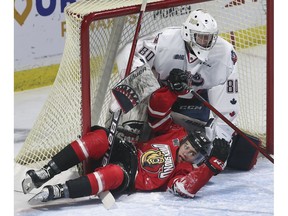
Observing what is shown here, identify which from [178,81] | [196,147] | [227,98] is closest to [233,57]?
[227,98]

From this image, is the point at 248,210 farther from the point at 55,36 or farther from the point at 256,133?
the point at 55,36

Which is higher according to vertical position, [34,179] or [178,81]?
[178,81]

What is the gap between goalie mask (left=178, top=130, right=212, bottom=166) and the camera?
3254 millimetres

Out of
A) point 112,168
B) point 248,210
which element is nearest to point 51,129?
point 112,168

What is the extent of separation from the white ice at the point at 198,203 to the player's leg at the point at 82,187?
5 centimetres

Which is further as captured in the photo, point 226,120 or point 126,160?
point 226,120

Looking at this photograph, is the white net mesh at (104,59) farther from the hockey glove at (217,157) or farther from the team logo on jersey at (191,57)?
the hockey glove at (217,157)

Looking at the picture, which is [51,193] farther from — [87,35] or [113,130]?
[87,35]

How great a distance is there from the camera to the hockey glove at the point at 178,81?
3.28 meters

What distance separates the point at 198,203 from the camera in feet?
10.5

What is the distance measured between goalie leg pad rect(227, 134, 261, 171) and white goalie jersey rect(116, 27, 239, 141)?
0.07 metres

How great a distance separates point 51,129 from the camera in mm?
3455

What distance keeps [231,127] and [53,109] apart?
72cm

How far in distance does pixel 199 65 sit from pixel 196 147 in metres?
0.38
